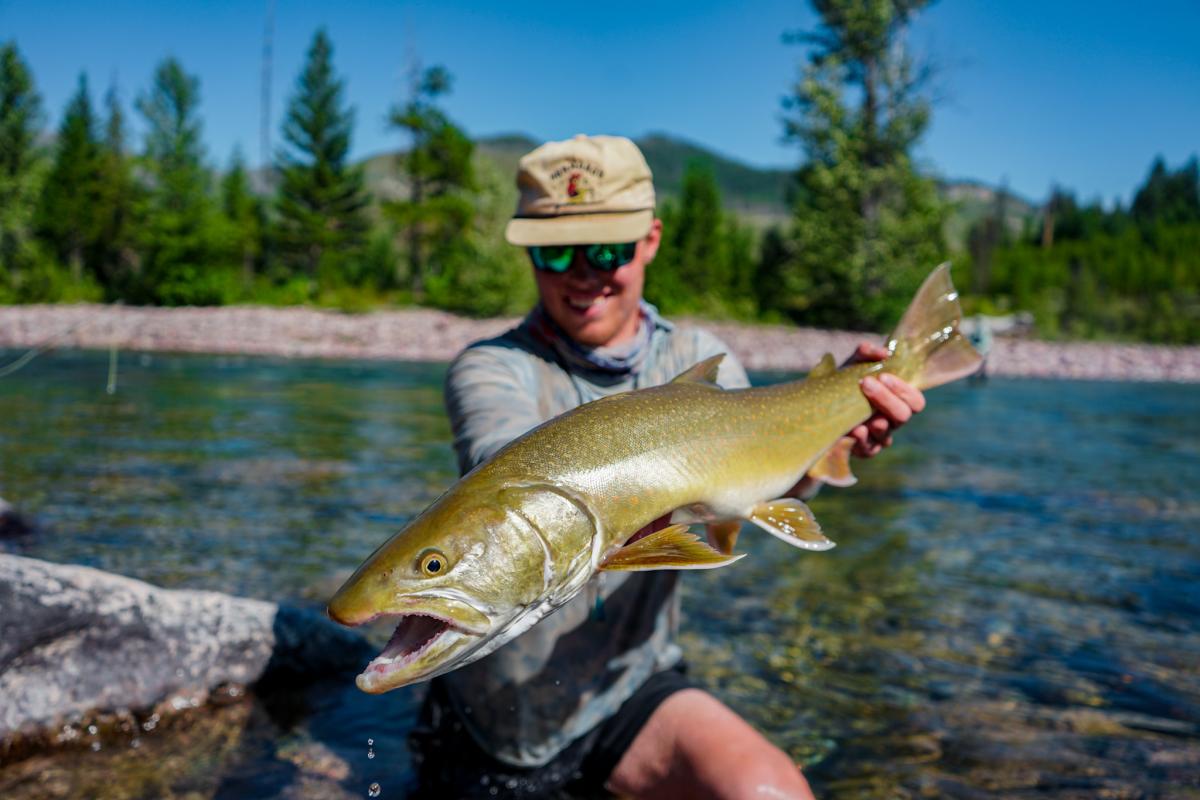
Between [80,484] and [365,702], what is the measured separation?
5.51 metres

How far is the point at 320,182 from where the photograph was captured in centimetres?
4556

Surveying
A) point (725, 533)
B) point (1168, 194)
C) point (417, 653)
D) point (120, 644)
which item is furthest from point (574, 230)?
point (1168, 194)

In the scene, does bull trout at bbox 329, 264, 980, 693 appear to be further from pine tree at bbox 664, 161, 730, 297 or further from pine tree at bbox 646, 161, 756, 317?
pine tree at bbox 664, 161, 730, 297

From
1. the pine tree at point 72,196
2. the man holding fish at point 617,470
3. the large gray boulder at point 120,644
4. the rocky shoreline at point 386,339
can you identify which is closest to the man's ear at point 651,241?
the man holding fish at point 617,470

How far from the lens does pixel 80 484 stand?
851 centimetres

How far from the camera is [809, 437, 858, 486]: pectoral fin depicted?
2.96m

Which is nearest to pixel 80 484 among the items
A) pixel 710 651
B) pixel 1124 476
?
pixel 710 651

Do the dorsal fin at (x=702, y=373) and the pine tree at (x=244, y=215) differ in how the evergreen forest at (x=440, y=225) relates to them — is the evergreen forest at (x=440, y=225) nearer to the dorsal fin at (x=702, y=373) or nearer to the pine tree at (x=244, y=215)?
the pine tree at (x=244, y=215)

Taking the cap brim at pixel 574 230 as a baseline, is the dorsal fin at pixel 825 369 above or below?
below

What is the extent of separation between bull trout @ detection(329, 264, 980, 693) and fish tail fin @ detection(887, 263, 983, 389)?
441mm

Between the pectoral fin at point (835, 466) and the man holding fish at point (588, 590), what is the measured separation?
0.27 ft

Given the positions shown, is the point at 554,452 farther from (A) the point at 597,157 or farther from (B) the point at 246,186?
(B) the point at 246,186

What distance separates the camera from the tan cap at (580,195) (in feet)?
9.82

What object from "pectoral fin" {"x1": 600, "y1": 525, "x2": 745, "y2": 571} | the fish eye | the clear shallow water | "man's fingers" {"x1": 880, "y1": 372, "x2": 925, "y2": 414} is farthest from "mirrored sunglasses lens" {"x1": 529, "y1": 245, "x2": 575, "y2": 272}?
the clear shallow water
